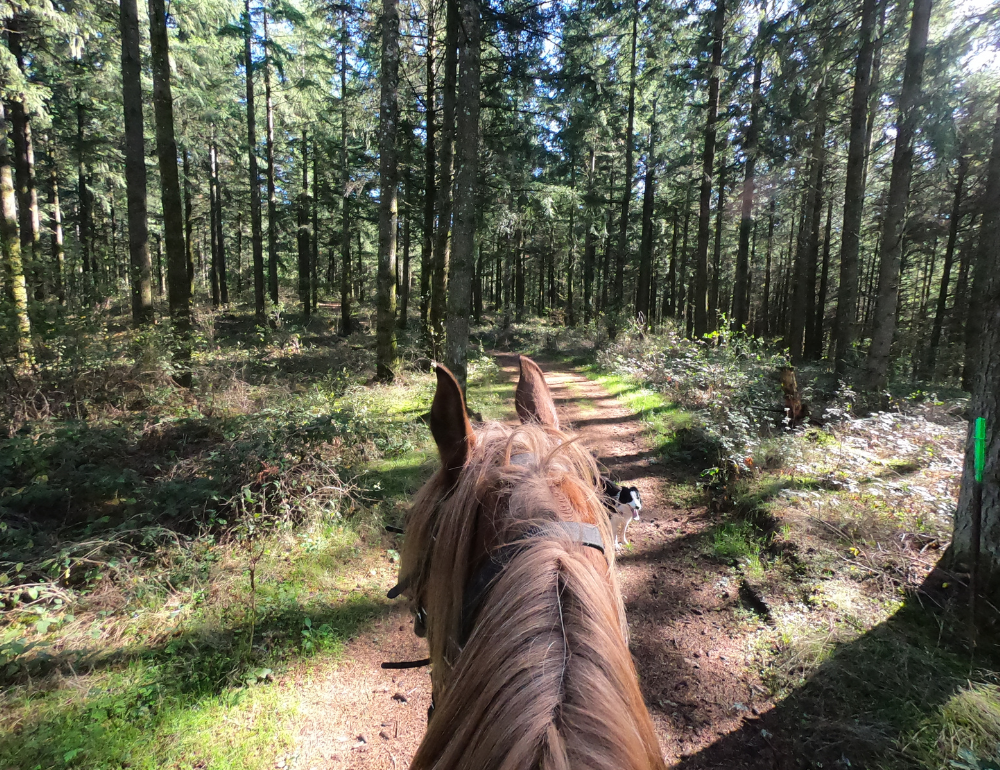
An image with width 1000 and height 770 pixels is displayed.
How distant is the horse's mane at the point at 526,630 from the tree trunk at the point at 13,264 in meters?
7.41

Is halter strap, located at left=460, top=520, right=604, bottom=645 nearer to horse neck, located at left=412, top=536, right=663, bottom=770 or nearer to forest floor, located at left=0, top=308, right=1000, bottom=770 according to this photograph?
horse neck, located at left=412, top=536, right=663, bottom=770

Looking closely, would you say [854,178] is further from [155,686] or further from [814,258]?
[155,686]

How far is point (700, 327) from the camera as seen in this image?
14.1m

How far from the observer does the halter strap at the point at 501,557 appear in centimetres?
100

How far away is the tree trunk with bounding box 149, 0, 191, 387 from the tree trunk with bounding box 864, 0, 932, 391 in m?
11.5

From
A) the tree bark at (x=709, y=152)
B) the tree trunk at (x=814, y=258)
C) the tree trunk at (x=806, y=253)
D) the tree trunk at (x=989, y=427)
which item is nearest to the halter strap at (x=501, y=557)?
the tree trunk at (x=989, y=427)

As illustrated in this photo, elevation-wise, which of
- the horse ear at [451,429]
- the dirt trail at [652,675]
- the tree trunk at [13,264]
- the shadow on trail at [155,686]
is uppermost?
the tree trunk at [13,264]

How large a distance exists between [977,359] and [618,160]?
71.8 ft

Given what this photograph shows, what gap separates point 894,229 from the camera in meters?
7.59

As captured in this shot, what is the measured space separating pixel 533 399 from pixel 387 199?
8.49 meters

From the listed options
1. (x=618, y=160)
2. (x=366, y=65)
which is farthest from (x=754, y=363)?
(x=618, y=160)

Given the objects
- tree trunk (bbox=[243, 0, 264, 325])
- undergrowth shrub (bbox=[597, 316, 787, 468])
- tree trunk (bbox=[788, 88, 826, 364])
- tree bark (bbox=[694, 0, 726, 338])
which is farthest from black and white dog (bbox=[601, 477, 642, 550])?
tree trunk (bbox=[243, 0, 264, 325])

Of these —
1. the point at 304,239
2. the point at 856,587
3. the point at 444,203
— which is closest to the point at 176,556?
the point at 856,587

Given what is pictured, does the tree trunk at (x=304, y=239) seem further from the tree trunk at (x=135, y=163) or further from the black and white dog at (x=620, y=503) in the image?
the black and white dog at (x=620, y=503)
